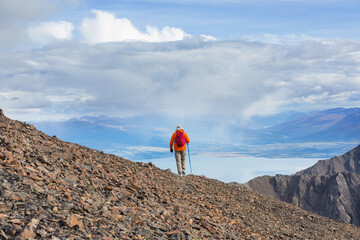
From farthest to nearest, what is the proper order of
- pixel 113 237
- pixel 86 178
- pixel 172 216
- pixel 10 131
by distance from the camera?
pixel 10 131
pixel 86 178
pixel 172 216
pixel 113 237

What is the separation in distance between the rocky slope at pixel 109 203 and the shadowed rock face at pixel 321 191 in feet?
150

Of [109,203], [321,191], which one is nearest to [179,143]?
[109,203]

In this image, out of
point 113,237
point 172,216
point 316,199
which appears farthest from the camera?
point 316,199

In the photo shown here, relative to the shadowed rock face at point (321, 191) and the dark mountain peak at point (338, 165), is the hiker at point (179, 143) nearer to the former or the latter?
the shadowed rock face at point (321, 191)

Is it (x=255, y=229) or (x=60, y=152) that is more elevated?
(x=60, y=152)

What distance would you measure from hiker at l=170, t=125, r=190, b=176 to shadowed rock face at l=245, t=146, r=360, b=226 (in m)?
44.1

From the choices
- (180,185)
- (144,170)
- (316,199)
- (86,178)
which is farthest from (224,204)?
(316,199)

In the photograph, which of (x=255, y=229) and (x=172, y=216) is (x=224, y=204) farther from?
(x=172, y=216)

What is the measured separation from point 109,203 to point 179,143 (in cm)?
875

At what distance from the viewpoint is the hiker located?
19609mm

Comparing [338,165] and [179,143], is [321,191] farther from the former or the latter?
[179,143]

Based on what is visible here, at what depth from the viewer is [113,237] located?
349 inches

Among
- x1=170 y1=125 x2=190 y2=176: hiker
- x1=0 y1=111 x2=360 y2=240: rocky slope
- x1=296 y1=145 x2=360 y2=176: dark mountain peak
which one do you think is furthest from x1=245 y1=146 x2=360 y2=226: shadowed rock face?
x1=0 y1=111 x2=360 y2=240: rocky slope

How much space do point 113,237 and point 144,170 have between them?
8977mm
